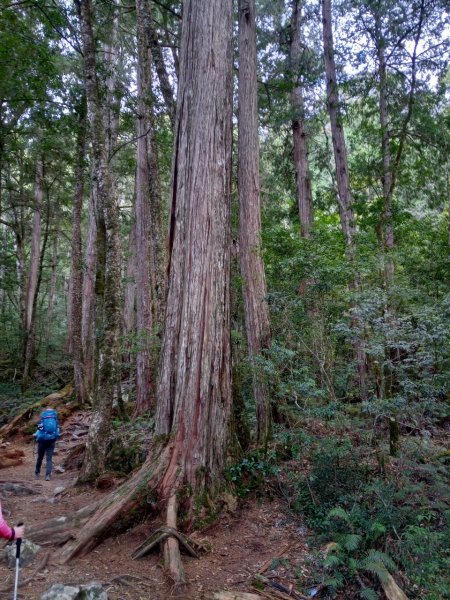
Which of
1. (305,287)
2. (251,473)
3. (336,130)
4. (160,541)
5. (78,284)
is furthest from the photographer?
(78,284)

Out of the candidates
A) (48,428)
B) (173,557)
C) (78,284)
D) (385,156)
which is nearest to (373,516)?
(173,557)

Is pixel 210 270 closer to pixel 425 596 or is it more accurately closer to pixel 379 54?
pixel 425 596

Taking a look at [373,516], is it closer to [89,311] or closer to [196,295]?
[196,295]

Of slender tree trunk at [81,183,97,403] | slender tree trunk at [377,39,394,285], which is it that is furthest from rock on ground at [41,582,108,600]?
slender tree trunk at [81,183,97,403]

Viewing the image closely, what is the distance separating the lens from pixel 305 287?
7457 millimetres

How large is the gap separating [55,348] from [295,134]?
19.5 m

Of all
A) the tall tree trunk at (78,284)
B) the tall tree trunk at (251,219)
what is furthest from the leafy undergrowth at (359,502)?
the tall tree trunk at (78,284)

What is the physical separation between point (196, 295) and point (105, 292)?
9.15 feet

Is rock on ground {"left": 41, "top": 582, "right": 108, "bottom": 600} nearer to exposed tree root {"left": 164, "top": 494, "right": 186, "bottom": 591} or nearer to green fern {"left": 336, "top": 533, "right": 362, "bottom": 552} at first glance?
exposed tree root {"left": 164, "top": 494, "right": 186, "bottom": 591}

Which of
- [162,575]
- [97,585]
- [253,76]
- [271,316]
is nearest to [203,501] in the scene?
[162,575]

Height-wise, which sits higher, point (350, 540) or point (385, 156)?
point (385, 156)

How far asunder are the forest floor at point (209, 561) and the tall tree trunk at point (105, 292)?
47.7 inches

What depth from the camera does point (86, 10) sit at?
8.20 metres

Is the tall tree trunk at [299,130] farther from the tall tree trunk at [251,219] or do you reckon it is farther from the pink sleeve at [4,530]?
the pink sleeve at [4,530]
